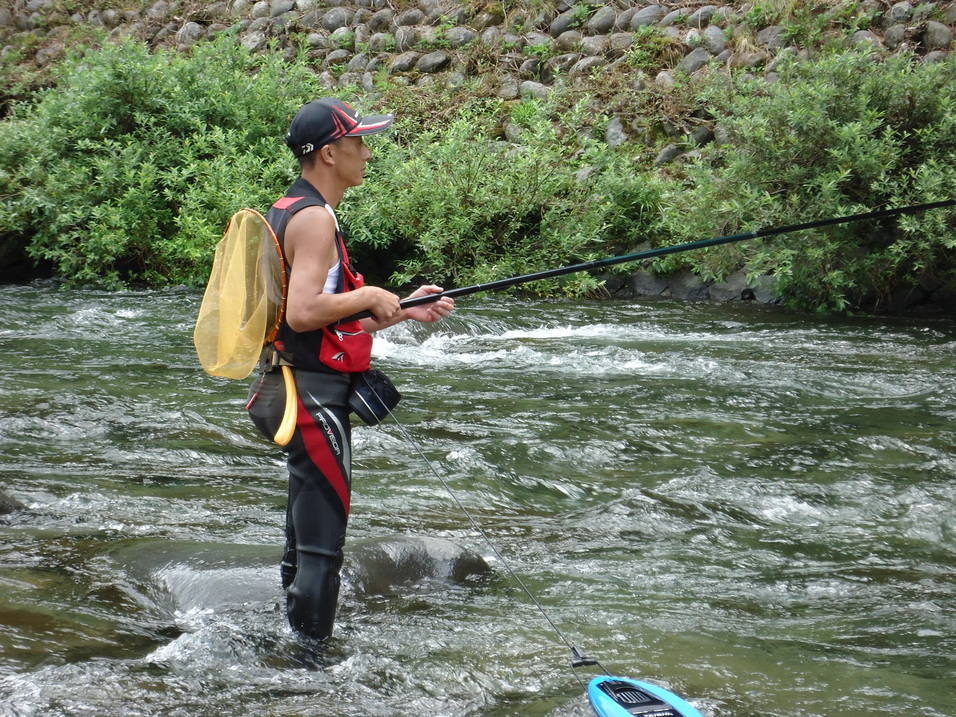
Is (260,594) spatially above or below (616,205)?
below

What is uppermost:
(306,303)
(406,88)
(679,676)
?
(406,88)

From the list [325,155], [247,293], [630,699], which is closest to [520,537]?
[630,699]

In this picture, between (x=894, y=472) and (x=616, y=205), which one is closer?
(x=894, y=472)

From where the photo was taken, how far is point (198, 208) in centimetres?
1301

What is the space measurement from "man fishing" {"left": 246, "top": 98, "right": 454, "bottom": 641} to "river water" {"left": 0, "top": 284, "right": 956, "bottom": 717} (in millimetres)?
389

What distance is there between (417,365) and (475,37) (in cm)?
1051

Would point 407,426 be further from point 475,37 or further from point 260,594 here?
point 475,37

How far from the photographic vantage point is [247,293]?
2971 mm

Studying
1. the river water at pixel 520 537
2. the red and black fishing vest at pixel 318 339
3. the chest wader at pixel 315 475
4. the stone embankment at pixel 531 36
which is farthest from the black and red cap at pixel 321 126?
the stone embankment at pixel 531 36

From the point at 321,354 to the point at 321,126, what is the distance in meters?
0.69

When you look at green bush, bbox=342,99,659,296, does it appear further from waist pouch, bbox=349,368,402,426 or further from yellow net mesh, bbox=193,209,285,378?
yellow net mesh, bbox=193,209,285,378

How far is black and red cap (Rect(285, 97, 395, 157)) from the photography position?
297 cm

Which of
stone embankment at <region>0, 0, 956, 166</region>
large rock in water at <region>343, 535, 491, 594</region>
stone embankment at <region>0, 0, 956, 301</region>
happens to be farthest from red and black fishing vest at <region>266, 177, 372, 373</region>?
stone embankment at <region>0, 0, 956, 166</region>

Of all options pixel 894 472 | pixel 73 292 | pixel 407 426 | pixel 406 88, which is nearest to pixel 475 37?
pixel 406 88
